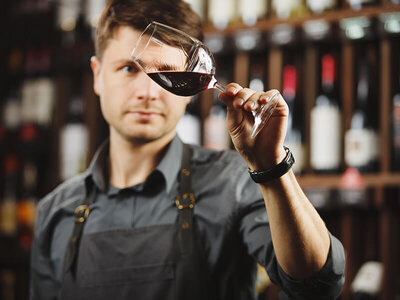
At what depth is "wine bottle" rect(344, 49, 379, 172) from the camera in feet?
5.57

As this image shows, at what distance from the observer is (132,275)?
107 cm

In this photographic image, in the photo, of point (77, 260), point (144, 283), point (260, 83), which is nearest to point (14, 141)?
point (260, 83)

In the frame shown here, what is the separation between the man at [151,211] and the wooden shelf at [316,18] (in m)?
0.68

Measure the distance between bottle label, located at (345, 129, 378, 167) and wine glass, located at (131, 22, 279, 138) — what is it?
3.54ft

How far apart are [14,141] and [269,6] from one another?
1729mm

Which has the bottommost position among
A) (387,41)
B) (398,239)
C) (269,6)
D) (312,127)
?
(398,239)

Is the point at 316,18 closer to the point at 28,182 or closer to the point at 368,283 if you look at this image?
the point at 368,283

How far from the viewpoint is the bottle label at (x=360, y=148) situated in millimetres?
1698

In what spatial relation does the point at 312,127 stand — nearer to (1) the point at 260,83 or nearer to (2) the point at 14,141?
(1) the point at 260,83

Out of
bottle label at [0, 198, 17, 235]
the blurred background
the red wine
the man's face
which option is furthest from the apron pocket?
bottle label at [0, 198, 17, 235]

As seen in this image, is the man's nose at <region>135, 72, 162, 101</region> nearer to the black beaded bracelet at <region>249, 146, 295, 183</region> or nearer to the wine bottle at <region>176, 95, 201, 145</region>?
the black beaded bracelet at <region>249, 146, 295, 183</region>

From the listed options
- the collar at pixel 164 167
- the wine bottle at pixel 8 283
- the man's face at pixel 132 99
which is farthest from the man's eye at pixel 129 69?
the wine bottle at pixel 8 283

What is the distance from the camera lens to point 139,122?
1.05 m

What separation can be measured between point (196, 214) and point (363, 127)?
1.15 meters
